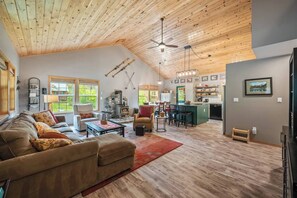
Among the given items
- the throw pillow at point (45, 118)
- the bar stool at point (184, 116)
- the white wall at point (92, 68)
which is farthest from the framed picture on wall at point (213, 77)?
the throw pillow at point (45, 118)

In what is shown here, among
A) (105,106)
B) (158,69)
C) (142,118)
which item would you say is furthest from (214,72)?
(105,106)

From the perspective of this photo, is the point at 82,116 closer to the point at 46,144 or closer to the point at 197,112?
the point at 46,144

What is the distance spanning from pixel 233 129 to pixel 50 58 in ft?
23.1

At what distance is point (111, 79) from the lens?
7.30 m

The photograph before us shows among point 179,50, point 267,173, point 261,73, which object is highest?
point 179,50

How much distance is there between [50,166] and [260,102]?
4839 mm

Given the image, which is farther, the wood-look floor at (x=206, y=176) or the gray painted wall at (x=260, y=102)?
the gray painted wall at (x=260, y=102)

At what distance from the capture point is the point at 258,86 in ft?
12.5

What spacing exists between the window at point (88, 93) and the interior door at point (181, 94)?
5.39 meters

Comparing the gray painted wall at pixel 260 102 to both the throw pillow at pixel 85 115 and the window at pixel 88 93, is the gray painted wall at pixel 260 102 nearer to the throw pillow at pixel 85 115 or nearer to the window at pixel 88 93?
the throw pillow at pixel 85 115

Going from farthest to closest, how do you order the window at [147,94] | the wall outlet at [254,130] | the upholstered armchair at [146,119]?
the window at [147,94], the upholstered armchair at [146,119], the wall outlet at [254,130]

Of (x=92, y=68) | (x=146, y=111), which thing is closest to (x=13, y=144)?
(x=146, y=111)

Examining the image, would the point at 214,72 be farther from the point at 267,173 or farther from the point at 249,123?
the point at 267,173

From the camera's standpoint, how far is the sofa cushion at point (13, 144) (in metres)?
1.43
